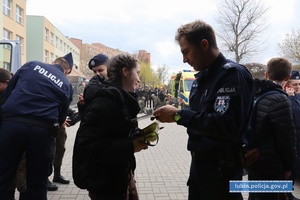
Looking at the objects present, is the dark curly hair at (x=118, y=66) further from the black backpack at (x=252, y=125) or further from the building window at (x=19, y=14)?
the building window at (x=19, y=14)

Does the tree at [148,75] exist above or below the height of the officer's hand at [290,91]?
above

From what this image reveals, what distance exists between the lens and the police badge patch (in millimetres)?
1930

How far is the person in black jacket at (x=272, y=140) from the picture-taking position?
2.66m

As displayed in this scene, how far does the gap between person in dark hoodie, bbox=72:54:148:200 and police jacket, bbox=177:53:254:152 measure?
1.37 ft

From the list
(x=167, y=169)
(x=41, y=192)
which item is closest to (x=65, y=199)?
(x=41, y=192)

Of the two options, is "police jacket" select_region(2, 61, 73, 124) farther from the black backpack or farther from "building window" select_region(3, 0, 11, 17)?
"building window" select_region(3, 0, 11, 17)

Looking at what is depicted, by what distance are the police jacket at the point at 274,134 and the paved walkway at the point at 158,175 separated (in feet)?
6.98

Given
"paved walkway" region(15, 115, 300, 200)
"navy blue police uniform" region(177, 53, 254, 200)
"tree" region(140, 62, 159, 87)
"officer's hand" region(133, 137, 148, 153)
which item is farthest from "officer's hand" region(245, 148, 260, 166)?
"tree" region(140, 62, 159, 87)

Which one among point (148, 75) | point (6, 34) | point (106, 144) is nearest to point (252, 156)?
point (106, 144)

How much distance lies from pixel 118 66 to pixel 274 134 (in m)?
1.54

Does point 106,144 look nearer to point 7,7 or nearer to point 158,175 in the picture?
point 158,175

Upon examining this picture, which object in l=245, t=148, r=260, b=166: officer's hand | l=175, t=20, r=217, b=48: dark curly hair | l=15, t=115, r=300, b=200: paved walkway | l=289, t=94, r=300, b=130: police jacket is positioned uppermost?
l=175, t=20, r=217, b=48: dark curly hair

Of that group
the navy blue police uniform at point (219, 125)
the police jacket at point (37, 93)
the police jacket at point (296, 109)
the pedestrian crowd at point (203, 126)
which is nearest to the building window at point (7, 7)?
the police jacket at point (37, 93)

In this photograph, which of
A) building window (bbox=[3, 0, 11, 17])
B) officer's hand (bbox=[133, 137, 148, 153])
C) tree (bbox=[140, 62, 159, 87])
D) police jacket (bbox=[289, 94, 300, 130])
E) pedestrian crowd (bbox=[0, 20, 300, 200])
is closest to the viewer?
pedestrian crowd (bbox=[0, 20, 300, 200])
